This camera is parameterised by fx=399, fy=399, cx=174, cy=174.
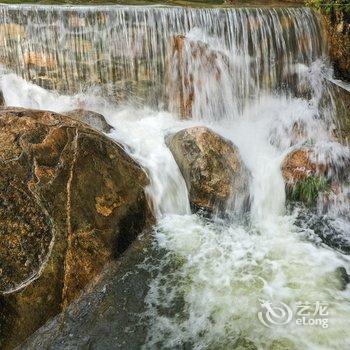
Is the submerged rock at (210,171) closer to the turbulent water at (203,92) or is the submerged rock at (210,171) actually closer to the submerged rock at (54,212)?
the turbulent water at (203,92)

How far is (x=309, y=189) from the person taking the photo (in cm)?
677

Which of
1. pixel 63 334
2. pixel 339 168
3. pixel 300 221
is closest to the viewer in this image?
pixel 63 334

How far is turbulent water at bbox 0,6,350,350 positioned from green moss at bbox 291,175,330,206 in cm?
20

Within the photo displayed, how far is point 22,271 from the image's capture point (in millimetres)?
4328

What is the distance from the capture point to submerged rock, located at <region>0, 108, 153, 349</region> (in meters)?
4.30

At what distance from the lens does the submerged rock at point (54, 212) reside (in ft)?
14.1

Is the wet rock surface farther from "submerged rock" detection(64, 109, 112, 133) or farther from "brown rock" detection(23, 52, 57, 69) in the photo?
"brown rock" detection(23, 52, 57, 69)

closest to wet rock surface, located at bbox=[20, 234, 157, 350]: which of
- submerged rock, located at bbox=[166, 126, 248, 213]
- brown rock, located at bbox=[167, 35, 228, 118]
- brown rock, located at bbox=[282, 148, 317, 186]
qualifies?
submerged rock, located at bbox=[166, 126, 248, 213]

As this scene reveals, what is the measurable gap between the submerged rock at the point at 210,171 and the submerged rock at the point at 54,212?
0.92 metres

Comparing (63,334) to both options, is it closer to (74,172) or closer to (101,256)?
(101,256)

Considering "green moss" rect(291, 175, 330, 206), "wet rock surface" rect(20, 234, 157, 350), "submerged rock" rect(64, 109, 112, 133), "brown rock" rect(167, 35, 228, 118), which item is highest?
"brown rock" rect(167, 35, 228, 118)

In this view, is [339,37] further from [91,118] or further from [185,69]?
[91,118]

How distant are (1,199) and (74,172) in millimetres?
962

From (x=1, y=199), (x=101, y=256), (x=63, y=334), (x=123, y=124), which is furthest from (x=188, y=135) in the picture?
(x=63, y=334)
